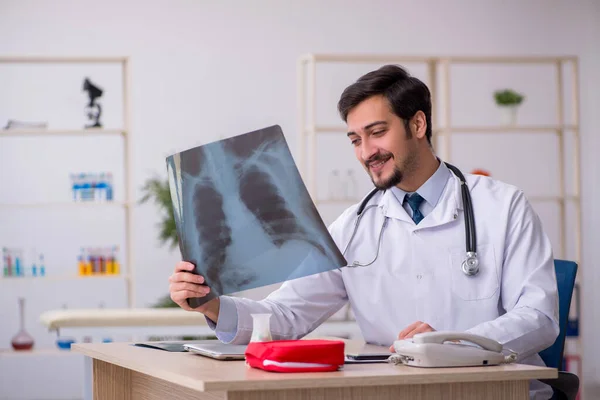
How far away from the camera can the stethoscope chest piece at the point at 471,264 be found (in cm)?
199

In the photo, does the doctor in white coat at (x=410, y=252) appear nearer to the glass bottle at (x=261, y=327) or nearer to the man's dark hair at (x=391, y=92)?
the man's dark hair at (x=391, y=92)

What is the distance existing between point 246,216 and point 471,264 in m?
0.58

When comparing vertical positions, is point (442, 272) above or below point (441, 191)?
below

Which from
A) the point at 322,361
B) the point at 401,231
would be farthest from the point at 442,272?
the point at 322,361

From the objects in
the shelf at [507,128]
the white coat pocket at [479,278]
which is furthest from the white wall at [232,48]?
the white coat pocket at [479,278]

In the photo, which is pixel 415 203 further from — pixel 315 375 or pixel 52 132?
pixel 52 132

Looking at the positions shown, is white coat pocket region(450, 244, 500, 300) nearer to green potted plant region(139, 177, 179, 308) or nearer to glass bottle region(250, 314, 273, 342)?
glass bottle region(250, 314, 273, 342)

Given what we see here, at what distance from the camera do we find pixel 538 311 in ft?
6.11

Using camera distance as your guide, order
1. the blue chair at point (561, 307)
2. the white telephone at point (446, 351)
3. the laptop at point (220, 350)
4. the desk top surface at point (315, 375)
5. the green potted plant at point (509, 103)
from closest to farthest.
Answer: the desk top surface at point (315, 375) → the white telephone at point (446, 351) → the laptop at point (220, 350) → the blue chair at point (561, 307) → the green potted plant at point (509, 103)

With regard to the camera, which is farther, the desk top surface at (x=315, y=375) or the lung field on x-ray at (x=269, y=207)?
the lung field on x-ray at (x=269, y=207)

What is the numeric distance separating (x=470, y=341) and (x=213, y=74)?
470 cm

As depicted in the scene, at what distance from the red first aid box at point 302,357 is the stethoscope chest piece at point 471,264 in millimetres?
652

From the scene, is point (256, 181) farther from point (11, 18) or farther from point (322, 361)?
point (11, 18)

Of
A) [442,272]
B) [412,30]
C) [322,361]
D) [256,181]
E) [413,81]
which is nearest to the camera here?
[322,361]
